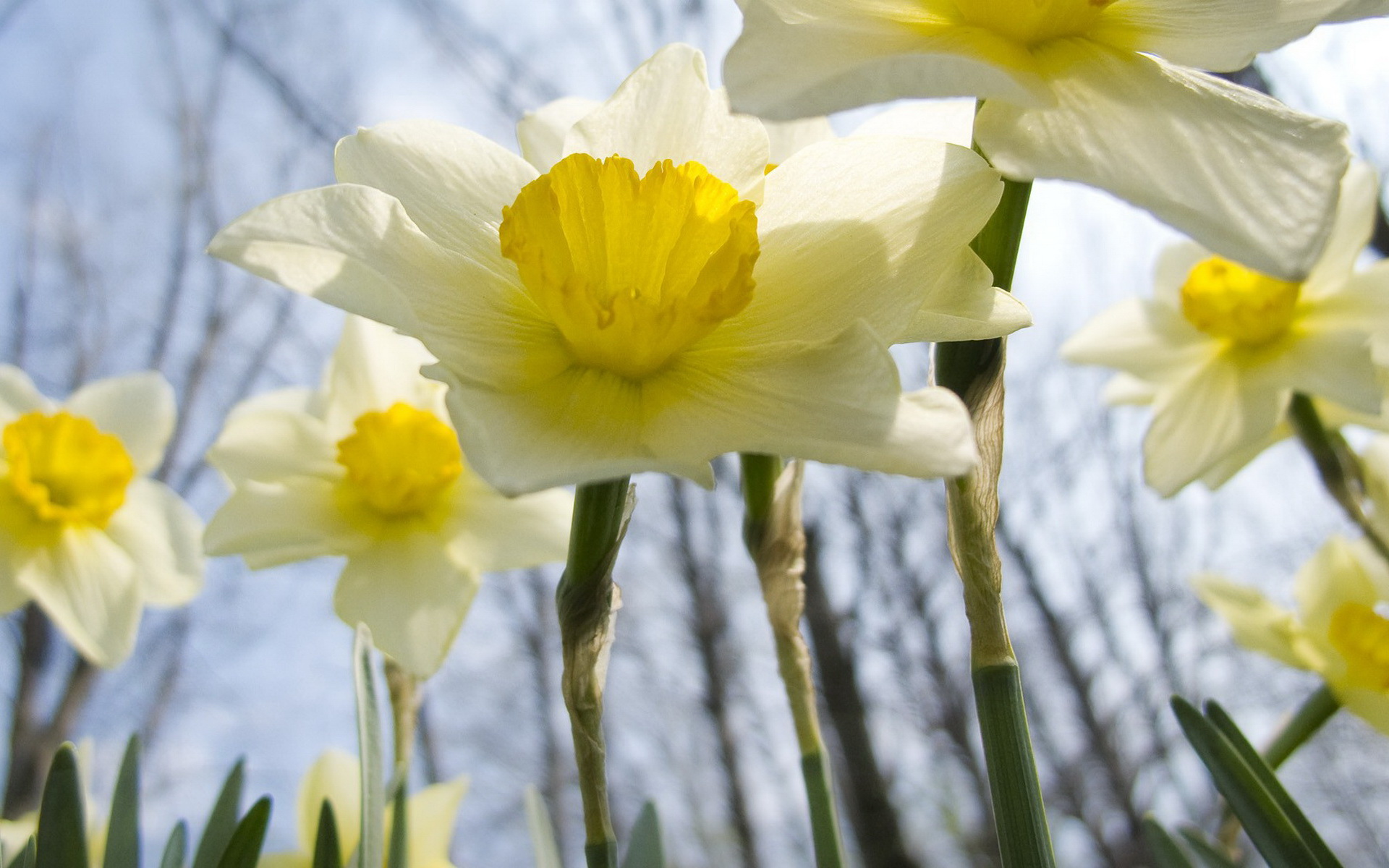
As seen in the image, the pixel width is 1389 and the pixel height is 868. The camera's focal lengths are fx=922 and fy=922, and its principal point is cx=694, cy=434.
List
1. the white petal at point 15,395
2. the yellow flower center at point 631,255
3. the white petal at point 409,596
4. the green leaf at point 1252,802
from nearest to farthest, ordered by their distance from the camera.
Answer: the yellow flower center at point 631,255 < the green leaf at point 1252,802 < the white petal at point 409,596 < the white petal at point 15,395

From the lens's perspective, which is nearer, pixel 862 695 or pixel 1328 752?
pixel 862 695

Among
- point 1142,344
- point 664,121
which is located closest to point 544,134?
point 664,121

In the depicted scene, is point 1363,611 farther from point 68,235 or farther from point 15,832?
point 68,235

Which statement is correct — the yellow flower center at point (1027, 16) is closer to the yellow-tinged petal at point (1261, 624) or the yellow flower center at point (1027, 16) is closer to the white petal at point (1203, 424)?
the white petal at point (1203, 424)

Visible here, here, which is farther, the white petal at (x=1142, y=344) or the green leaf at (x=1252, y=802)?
the white petal at (x=1142, y=344)

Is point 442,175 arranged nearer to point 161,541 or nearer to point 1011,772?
point 1011,772

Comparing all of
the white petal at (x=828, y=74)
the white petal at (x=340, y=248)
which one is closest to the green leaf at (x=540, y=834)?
the white petal at (x=340, y=248)

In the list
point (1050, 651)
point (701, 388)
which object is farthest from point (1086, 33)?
point (1050, 651)
